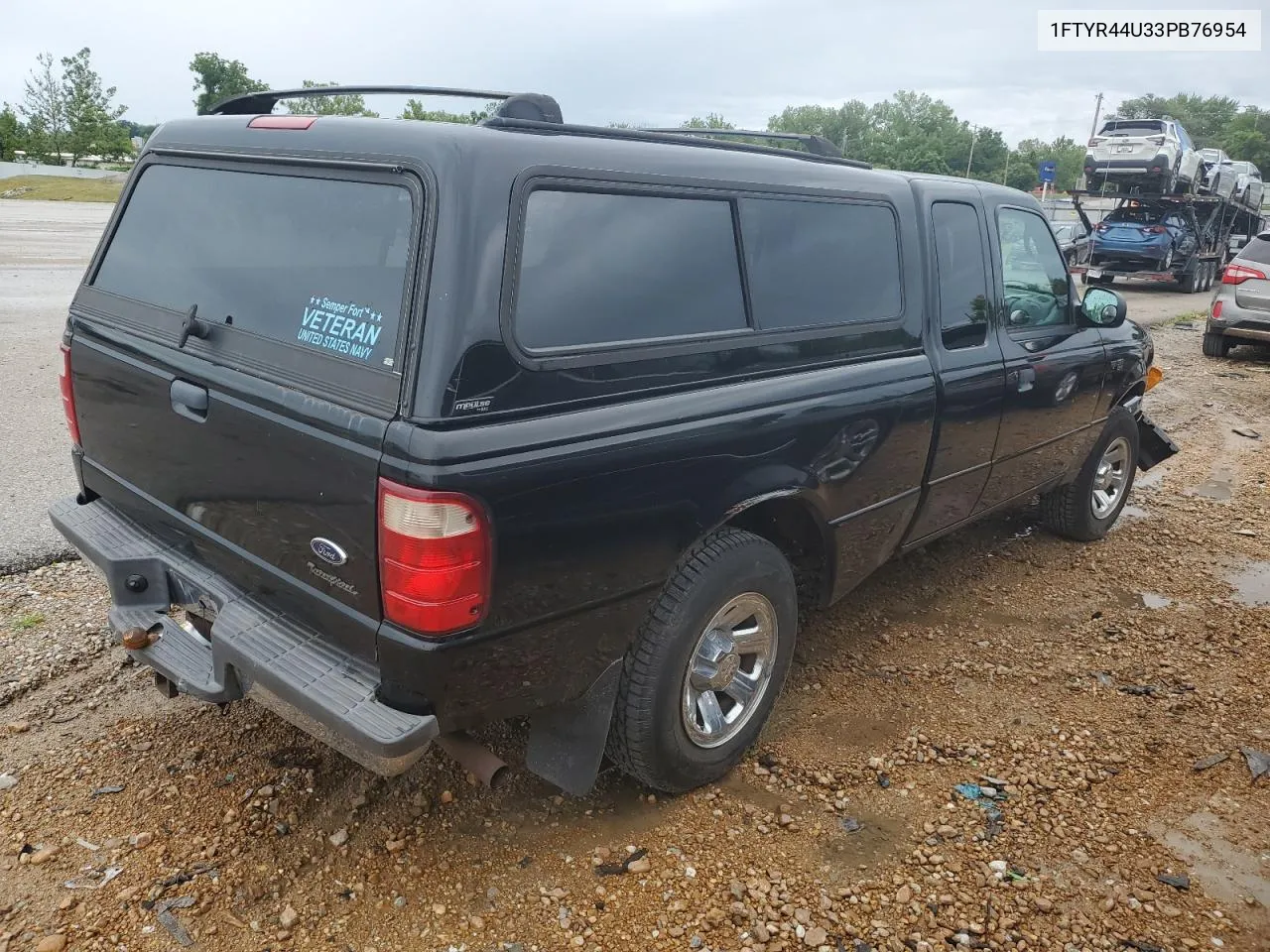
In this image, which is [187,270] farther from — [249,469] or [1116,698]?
[1116,698]

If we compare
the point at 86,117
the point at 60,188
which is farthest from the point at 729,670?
the point at 86,117

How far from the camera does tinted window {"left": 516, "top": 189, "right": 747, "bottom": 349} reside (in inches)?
93.2

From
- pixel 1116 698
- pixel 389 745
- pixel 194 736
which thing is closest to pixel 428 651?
pixel 389 745

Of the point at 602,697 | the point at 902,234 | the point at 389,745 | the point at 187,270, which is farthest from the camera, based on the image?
the point at 902,234

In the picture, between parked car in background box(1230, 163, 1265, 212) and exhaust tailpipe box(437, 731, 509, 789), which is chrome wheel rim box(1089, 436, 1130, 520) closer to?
exhaust tailpipe box(437, 731, 509, 789)

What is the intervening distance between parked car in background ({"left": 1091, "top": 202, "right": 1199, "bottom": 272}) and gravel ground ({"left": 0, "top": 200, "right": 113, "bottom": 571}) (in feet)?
67.6

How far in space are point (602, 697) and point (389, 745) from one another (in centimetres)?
68

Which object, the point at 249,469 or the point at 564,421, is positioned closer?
the point at 564,421

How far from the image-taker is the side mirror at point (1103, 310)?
461cm

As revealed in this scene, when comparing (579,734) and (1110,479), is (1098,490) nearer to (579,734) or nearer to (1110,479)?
(1110,479)

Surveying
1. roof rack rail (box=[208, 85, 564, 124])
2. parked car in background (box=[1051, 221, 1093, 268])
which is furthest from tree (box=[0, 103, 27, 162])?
roof rack rail (box=[208, 85, 564, 124])

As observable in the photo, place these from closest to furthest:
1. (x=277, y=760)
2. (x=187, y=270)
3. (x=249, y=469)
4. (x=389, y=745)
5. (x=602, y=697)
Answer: (x=389, y=745)
(x=249, y=469)
(x=602, y=697)
(x=187, y=270)
(x=277, y=760)

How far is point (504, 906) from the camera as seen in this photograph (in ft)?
8.53

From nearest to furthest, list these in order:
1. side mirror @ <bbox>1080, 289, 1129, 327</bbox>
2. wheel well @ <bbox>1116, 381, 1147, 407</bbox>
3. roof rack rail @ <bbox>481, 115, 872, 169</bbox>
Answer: roof rack rail @ <bbox>481, 115, 872, 169</bbox>, side mirror @ <bbox>1080, 289, 1129, 327</bbox>, wheel well @ <bbox>1116, 381, 1147, 407</bbox>
